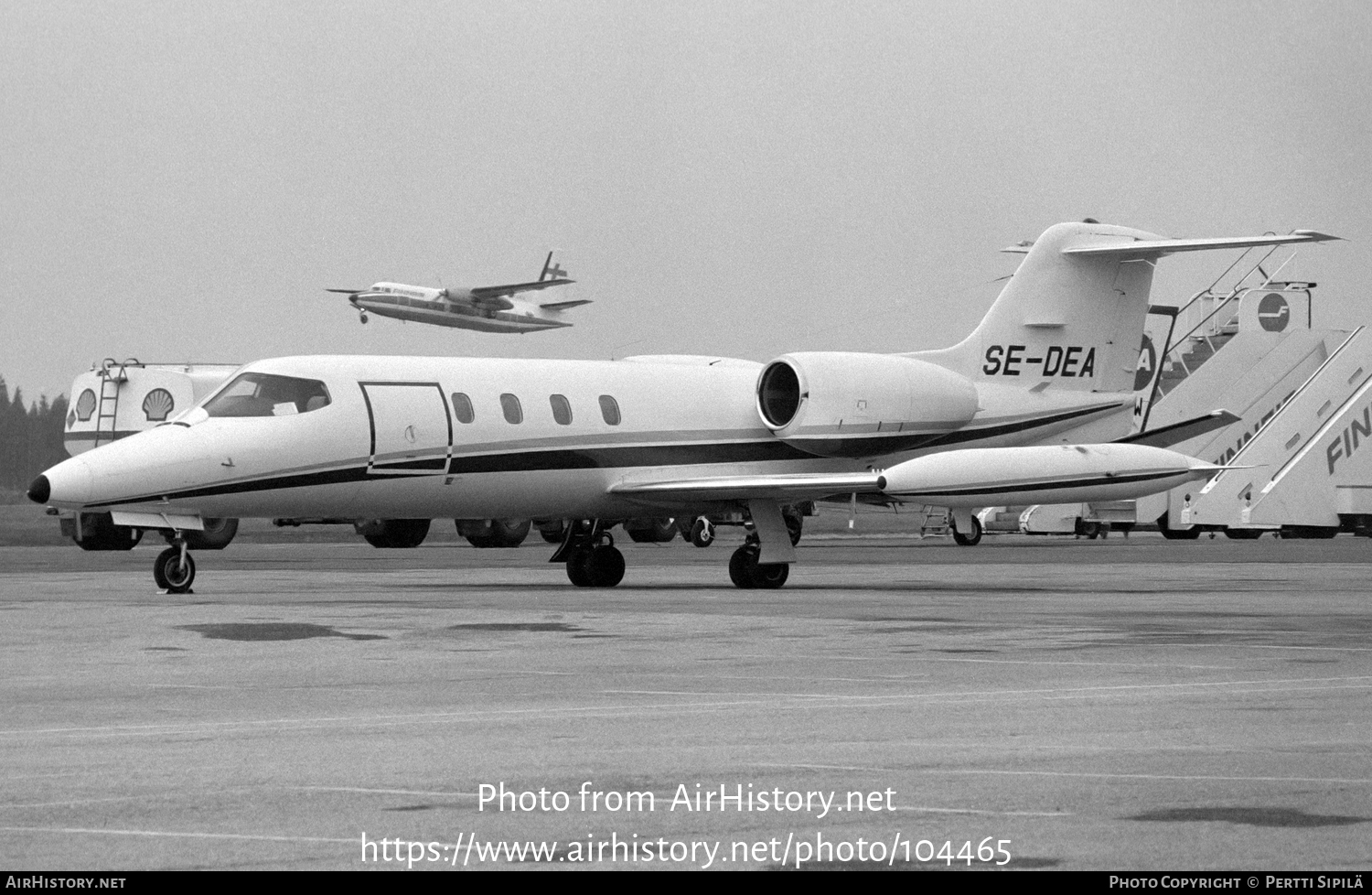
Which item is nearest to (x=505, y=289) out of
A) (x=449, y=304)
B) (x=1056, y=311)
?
(x=449, y=304)

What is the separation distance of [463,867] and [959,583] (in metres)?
21.2

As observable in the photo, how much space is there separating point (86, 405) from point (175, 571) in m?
17.1

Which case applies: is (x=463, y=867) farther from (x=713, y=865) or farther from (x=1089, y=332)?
(x=1089, y=332)

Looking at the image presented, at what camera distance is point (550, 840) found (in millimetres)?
6535

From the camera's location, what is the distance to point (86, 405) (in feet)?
126

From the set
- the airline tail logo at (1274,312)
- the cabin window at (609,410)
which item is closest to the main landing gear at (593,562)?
the cabin window at (609,410)

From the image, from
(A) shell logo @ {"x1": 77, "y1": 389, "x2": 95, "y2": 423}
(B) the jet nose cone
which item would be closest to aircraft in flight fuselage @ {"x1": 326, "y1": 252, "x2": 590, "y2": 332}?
(A) shell logo @ {"x1": 77, "y1": 389, "x2": 95, "y2": 423}

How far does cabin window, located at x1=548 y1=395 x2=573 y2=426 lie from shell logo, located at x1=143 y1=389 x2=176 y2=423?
1387 cm

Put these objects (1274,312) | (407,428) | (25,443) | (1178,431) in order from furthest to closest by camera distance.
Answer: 1. (25,443)
2. (1274,312)
3. (1178,431)
4. (407,428)

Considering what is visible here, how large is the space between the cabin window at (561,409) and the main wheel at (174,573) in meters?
5.65

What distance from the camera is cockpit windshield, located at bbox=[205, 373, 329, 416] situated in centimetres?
2358

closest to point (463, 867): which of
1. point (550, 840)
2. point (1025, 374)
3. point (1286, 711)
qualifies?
point (550, 840)

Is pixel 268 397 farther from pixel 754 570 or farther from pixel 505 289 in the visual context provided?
pixel 505 289
